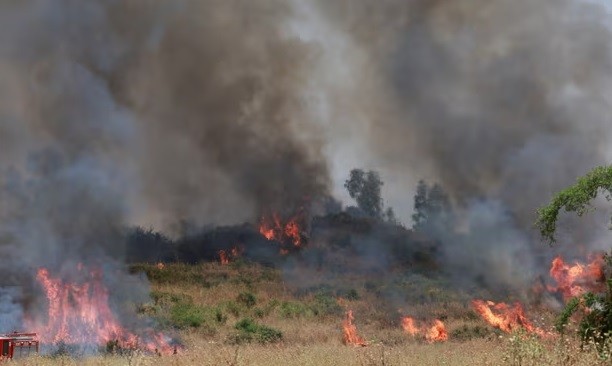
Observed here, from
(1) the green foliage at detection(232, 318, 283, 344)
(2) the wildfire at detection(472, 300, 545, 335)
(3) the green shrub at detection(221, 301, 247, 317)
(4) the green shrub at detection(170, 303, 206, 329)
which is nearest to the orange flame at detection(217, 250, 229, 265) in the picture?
(3) the green shrub at detection(221, 301, 247, 317)

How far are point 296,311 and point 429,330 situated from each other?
8.54 metres

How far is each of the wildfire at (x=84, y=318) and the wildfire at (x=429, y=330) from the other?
13274 millimetres

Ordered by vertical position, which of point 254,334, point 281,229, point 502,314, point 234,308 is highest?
point 281,229

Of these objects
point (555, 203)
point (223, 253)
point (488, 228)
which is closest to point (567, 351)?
point (555, 203)

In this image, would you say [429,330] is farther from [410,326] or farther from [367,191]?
[367,191]

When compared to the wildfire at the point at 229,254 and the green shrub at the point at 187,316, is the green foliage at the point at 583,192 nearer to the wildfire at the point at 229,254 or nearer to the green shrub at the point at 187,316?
the green shrub at the point at 187,316

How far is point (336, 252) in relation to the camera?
180ft

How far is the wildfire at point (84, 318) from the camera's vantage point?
24.6 meters

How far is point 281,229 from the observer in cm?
6262

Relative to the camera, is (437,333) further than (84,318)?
Yes

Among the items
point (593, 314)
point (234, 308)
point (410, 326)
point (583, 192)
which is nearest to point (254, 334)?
point (234, 308)

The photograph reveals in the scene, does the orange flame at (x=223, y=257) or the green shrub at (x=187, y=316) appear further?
the orange flame at (x=223, y=257)

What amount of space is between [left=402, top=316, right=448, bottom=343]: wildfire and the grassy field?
0.50 metres

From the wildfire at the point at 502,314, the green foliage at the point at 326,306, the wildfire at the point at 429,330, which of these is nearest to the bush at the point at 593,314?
the wildfire at the point at 429,330
